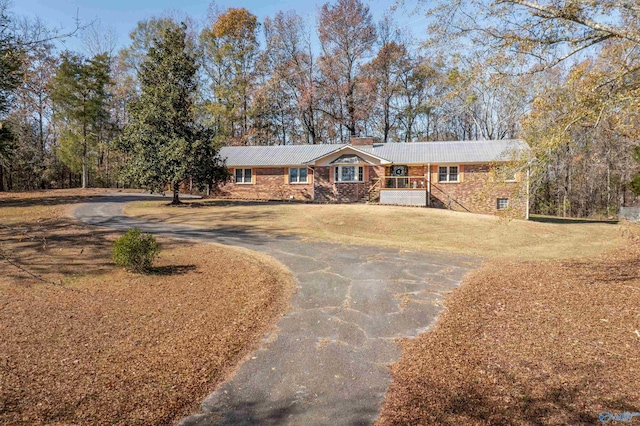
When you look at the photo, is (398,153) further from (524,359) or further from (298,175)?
(524,359)

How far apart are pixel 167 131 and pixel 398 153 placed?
1484cm

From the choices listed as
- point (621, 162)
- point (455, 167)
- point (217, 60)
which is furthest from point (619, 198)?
point (217, 60)

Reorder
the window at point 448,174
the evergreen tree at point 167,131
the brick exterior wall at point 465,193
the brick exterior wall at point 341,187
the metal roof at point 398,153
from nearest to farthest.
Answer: the evergreen tree at point 167,131 < the brick exterior wall at point 465,193 < the metal roof at point 398,153 < the window at point 448,174 < the brick exterior wall at point 341,187

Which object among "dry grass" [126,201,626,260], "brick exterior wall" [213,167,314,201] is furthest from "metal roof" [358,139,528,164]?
"dry grass" [126,201,626,260]

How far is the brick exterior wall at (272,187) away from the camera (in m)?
26.7

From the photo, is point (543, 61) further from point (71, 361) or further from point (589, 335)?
point (71, 361)

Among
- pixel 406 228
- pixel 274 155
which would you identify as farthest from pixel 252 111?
pixel 406 228

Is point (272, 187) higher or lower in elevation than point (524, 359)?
higher

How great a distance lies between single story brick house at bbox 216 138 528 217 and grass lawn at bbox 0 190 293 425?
16.0 metres

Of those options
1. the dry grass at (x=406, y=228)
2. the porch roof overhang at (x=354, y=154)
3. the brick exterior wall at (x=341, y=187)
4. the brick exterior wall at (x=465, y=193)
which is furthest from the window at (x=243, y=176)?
the brick exterior wall at (x=465, y=193)

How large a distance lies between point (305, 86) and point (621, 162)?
27.3 m

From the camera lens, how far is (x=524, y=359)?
4586 mm

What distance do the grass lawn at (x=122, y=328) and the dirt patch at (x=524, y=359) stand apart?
2.24 meters

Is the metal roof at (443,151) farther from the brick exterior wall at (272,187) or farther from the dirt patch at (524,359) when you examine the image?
the dirt patch at (524,359)
